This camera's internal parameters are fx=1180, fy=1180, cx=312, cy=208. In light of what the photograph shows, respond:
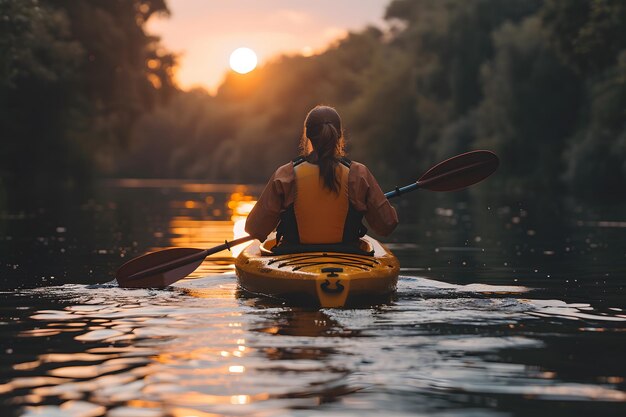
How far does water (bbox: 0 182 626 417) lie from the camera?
493 cm

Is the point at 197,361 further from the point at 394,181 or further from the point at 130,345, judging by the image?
the point at 394,181

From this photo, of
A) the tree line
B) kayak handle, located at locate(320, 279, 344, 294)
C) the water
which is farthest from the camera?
the tree line

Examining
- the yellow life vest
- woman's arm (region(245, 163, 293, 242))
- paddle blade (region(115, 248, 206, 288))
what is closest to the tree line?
paddle blade (region(115, 248, 206, 288))

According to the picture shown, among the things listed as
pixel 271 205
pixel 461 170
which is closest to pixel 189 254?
pixel 271 205

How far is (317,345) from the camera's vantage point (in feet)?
20.8

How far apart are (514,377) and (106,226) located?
1529cm

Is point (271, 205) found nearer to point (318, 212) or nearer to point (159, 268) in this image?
point (318, 212)

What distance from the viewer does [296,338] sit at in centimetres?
663

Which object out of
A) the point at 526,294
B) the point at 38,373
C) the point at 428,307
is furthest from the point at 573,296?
the point at 38,373

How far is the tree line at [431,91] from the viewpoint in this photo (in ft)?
97.2

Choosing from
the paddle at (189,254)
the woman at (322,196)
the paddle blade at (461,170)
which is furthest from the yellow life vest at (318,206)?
the paddle blade at (461,170)

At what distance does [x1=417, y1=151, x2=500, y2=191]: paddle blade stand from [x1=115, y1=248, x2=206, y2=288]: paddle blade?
7.15ft

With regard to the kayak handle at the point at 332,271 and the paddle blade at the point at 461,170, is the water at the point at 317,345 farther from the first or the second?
the paddle blade at the point at 461,170

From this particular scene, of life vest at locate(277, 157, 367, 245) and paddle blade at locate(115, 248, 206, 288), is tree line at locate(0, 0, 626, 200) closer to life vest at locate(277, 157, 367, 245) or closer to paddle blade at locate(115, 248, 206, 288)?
paddle blade at locate(115, 248, 206, 288)
